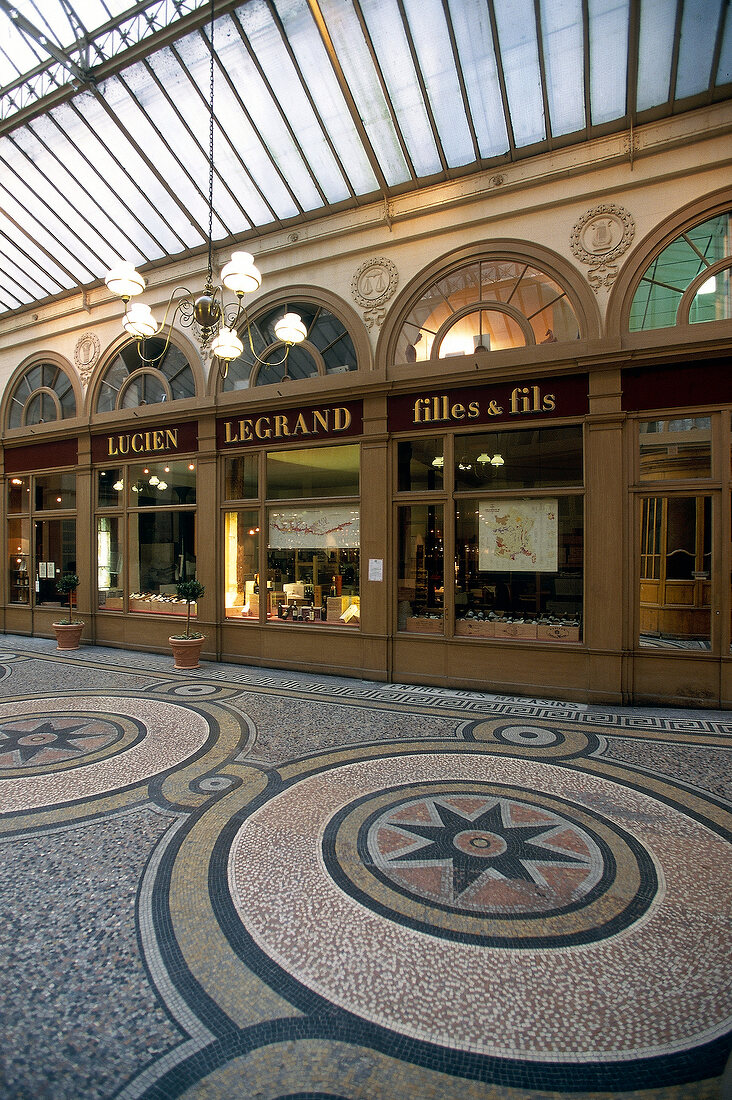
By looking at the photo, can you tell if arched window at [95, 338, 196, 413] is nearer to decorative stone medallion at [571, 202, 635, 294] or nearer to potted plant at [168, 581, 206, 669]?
potted plant at [168, 581, 206, 669]

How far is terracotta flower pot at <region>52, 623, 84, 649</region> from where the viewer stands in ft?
35.4

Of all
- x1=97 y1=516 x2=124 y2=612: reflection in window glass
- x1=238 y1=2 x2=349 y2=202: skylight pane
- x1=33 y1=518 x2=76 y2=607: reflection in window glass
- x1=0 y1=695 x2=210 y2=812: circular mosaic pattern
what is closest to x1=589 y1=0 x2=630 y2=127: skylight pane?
x1=238 y1=2 x2=349 y2=202: skylight pane

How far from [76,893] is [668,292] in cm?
823

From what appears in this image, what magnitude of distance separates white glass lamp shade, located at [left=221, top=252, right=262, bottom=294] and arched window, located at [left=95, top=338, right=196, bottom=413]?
4.75 m

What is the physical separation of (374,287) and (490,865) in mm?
7752

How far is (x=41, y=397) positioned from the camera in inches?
492

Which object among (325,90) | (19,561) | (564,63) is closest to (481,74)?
(564,63)

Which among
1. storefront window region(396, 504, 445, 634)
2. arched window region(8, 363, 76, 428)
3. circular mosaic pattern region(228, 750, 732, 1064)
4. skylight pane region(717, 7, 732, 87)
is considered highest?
skylight pane region(717, 7, 732, 87)

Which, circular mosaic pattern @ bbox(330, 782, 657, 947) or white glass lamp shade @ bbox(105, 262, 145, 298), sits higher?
white glass lamp shade @ bbox(105, 262, 145, 298)

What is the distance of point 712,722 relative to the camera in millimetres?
6254

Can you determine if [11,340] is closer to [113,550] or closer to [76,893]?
[113,550]

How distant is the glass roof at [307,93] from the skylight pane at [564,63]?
14 mm

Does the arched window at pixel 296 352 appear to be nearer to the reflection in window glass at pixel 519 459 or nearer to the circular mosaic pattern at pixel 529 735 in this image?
the reflection in window glass at pixel 519 459

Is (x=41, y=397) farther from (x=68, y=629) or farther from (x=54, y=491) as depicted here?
(x=68, y=629)
